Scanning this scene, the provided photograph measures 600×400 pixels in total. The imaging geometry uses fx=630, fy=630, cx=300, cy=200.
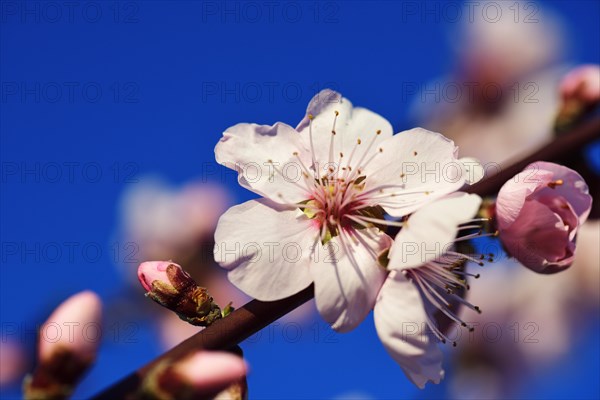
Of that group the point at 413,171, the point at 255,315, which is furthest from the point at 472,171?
the point at 255,315

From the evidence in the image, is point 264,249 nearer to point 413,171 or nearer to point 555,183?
point 413,171

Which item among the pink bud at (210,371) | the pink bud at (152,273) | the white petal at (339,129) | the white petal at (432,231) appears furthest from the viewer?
the white petal at (339,129)

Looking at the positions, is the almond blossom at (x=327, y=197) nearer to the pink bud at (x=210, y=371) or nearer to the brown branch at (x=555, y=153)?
the brown branch at (x=555, y=153)

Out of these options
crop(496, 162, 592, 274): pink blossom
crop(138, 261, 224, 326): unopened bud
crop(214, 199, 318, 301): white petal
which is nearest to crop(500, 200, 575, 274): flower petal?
crop(496, 162, 592, 274): pink blossom

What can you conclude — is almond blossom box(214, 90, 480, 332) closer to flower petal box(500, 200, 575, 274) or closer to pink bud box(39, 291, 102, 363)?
flower petal box(500, 200, 575, 274)

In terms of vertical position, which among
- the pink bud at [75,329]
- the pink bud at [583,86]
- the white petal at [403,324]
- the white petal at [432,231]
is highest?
the pink bud at [583,86]

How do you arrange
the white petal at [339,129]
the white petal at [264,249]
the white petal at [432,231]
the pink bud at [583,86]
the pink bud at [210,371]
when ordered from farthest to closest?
1. the pink bud at [583,86]
2. the white petal at [339,129]
3. the white petal at [264,249]
4. the white petal at [432,231]
5. the pink bud at [210,371]

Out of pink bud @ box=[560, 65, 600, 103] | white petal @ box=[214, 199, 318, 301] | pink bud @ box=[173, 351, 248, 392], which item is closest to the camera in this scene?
pink bud @ box=[173, 351, 248, 392]

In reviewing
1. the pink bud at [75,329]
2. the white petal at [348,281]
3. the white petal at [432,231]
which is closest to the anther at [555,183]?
the white petal at [432,231]
